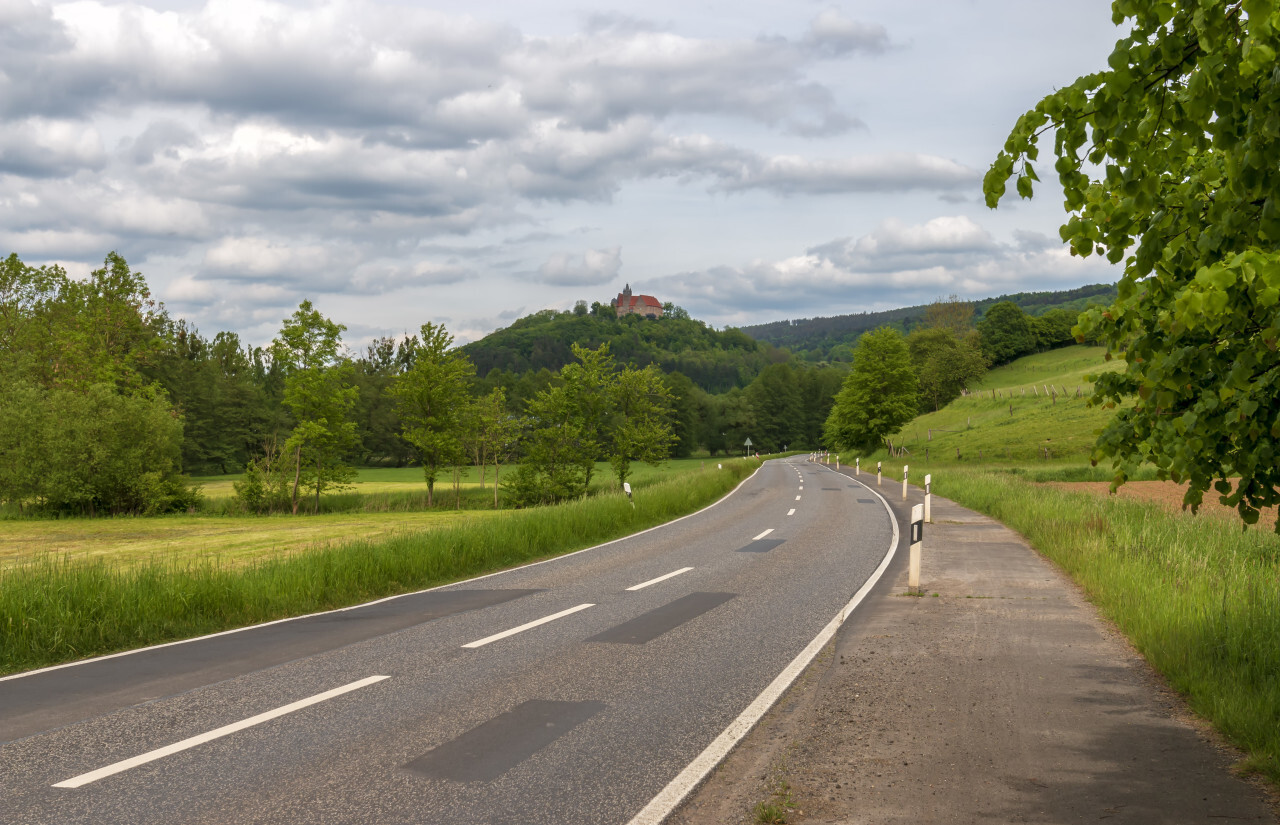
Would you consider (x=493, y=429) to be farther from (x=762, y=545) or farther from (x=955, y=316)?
(x=955, y=316)

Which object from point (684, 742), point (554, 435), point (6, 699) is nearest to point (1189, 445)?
point (684, 742)

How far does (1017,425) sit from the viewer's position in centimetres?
6688

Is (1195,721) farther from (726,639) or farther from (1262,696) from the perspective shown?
(726,639)

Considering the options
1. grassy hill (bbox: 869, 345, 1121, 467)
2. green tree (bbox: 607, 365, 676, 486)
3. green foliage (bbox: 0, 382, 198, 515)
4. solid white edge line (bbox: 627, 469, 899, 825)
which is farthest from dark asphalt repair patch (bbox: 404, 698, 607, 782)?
green foliage (bbox: 0, 382, 198, 515)

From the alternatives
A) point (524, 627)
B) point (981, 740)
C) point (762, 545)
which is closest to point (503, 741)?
point (981, 740)

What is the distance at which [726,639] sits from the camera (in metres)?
8.68

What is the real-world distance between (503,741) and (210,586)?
668 centimetres

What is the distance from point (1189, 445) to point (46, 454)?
52086 mm

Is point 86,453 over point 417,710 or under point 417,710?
over

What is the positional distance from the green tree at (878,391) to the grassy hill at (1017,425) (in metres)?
2.67

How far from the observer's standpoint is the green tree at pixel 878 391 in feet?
238

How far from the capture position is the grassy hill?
56.1 metres

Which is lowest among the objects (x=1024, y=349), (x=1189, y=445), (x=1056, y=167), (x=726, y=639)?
(x=726, y=639)

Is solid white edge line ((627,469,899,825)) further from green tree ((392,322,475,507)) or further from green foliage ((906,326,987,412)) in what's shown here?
green foliage ((906,326,987,412))
